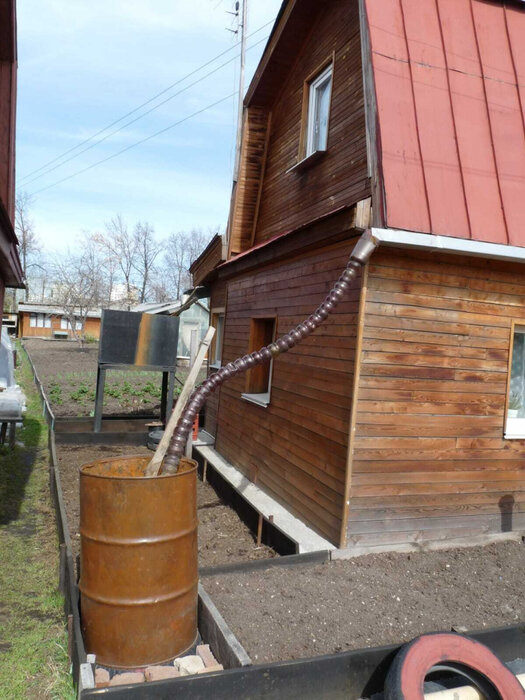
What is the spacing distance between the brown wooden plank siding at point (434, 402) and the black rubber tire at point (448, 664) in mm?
1835

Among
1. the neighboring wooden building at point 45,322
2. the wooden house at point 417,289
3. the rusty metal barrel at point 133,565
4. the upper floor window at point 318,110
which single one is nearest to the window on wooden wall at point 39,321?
the neighboring wooden building at point 45,322

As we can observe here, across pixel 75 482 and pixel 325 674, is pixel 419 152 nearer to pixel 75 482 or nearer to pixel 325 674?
pixel 325 674

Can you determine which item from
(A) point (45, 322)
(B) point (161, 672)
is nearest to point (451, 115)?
(B) point (161, 672)

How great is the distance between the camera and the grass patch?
141 inches

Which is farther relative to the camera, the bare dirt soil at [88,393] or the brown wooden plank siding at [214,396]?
the bare dirt soil at [88,393]

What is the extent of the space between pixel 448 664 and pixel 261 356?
238cm

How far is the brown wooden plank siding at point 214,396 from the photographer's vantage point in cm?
1012

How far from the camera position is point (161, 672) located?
346 cm

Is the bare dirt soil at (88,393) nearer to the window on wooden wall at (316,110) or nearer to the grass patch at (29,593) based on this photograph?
the grass patch at (29,593)

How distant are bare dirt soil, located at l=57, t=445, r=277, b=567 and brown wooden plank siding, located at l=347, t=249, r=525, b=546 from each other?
1.34 m

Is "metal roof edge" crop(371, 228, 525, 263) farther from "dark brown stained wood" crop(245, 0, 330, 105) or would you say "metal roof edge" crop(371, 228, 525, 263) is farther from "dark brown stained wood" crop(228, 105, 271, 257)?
"dark brown stained wood" crop(228, 105, 271, 257)

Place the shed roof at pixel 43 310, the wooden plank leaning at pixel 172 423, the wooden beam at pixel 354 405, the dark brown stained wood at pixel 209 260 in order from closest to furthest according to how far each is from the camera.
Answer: the wooden plank leaning at pixel 172 423, the wooden beam at pixel 354 405, the dark brown stained wood at pixel 209 260, the shed roof at pixel 43 310

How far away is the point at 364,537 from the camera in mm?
5242

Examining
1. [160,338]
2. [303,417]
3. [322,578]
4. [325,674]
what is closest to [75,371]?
[160,338]
